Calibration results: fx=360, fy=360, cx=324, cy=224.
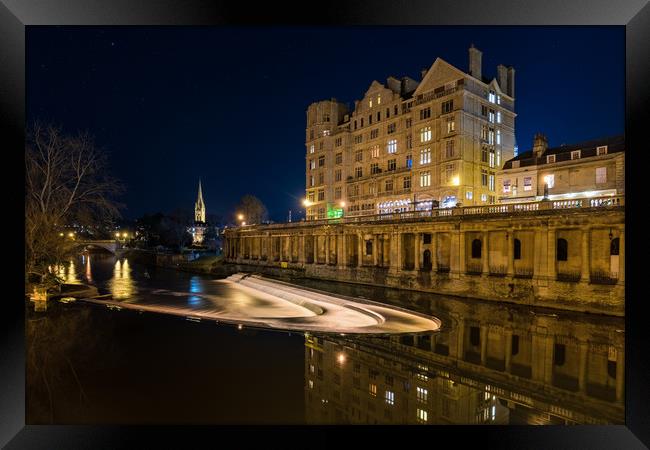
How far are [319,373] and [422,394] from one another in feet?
11.5

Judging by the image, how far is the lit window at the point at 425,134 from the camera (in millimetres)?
44694

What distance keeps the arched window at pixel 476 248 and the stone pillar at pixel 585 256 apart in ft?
25.6

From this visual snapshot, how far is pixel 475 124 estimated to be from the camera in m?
42.2

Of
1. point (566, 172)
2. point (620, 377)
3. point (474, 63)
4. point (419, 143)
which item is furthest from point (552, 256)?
point (474, 63)

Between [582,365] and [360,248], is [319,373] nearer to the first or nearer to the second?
[582,365]

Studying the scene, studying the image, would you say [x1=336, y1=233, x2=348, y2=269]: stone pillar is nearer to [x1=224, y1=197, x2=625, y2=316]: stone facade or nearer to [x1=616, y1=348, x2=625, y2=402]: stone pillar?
[x1=224, y1=197, x2=625, y2=316]: stone facade

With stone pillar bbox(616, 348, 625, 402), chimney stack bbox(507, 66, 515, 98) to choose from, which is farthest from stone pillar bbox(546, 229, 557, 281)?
chimney stack bbox(507, 66, 515, 98)

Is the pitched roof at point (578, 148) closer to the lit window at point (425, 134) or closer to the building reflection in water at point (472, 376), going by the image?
the lit window at point (425, 134)

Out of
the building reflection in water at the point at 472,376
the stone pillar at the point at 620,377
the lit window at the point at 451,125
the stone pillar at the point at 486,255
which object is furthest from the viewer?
the lit window at the point at 451,125

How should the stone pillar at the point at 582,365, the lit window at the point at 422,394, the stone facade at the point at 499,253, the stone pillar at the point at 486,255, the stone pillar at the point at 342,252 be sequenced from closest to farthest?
the lit window at the point at 422,394 < the stone pillar at the point at 582,365 < the stone facade at the point at 499,253 < the stone pillar at the point at 486,255 < the stone pillar at the point at 342,252

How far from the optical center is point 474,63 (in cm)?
4294

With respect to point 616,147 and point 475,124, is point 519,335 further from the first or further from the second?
point 475,124
